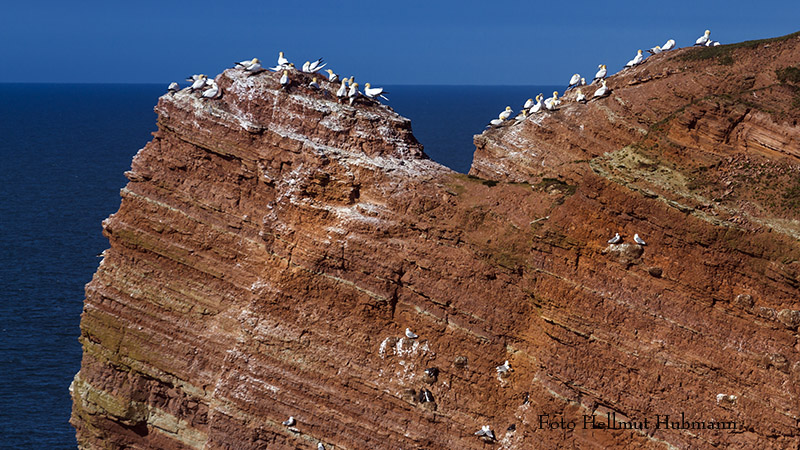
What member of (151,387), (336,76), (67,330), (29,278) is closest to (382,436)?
(151,387)

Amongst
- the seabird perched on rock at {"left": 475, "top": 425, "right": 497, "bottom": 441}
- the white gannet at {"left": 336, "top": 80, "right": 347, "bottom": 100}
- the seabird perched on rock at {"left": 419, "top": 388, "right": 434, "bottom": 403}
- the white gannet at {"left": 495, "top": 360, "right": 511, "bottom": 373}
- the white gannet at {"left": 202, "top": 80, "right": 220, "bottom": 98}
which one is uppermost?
the white gannet at {"left": 336, "top": 80, "right": 347, "bottom": 100}

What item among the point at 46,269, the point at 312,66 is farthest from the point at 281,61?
the point at 46,269

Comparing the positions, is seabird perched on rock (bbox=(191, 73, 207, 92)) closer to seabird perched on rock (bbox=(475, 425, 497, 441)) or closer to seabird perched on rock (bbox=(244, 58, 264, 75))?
seabird perched on rock (bbox=(244, 58, 264, 75))

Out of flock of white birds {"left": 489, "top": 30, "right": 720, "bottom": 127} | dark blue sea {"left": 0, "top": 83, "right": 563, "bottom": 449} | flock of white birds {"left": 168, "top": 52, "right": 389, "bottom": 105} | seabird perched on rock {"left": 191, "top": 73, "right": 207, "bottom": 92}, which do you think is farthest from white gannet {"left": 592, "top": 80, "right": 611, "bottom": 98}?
dark blue sea {"left": 0, "top": 83, "right": 563, "bottom": 449}

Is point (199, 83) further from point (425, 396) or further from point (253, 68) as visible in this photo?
point (425, 396)

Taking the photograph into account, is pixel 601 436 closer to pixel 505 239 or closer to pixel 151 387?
pixel 505 239

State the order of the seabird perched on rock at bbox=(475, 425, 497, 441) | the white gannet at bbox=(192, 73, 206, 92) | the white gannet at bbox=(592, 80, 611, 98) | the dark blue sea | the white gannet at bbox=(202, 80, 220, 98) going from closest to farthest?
the seabird perched on rock at bbox=(475, 425, 497, 441) → the white gannet at bbox=(202, 80, 220, 98) → the white gannet at bbox=(192, 73, 206, 92) → the white gannet at bbox=(592, 80, 611, 98) → the dark blue sea

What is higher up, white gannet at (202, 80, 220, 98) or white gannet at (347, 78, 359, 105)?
white gannet at (347, 78, 359, 105)
